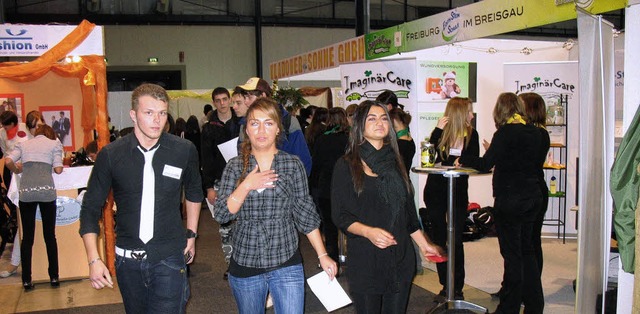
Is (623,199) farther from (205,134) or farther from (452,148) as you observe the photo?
(205,134)

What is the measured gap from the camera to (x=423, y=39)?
6.75m

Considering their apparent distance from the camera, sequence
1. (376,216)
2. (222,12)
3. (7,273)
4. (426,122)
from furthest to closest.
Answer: (222,12) → (426,122) → (7,273) → (376,216)

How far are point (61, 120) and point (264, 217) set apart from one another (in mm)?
6185

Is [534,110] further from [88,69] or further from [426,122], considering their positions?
[88,69]

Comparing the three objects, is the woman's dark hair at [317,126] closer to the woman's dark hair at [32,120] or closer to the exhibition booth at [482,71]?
the exhibition booth at [482,71]

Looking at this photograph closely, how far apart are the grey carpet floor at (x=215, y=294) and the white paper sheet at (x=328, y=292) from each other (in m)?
2.02

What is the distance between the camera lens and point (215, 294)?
538cm

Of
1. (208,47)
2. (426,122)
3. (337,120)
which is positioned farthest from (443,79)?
(208,47)

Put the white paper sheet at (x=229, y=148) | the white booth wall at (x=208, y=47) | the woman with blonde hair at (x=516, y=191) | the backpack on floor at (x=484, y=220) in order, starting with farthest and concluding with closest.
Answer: the white booth wall at (x=208, y=47)
the backpack on floor at (x=484, y=220)
the white paper sheet at (x=229, y=148)
the woman with blonde hair at (x=516, y=191)

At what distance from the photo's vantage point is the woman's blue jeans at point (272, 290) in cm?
270

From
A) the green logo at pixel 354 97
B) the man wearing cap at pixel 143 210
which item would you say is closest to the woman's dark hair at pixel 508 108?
the man wearing cap at pixel 143 210

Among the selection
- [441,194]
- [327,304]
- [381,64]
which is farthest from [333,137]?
[327,304]

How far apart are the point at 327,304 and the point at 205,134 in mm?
2407

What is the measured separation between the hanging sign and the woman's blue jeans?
374 cm
